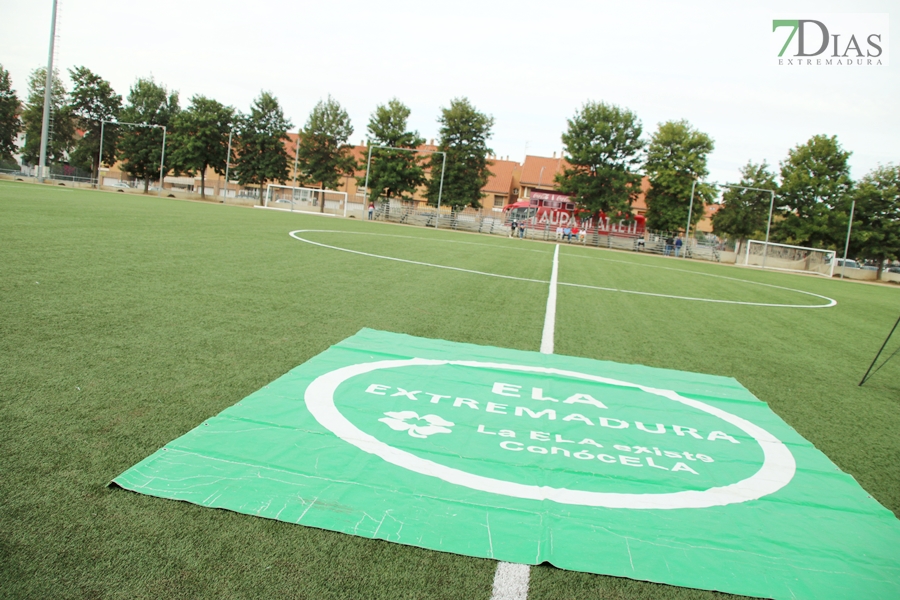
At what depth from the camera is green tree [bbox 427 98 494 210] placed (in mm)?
51344

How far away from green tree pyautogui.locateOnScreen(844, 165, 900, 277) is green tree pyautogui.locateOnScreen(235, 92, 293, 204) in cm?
4926

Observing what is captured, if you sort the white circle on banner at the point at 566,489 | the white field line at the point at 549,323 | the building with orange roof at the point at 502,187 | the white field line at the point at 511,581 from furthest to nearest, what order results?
the building with orange roof at the point at 502,187, the white field line at the point at 549,323, the white circle on banner at the point at 566,489, the white field line at the point at 511,581

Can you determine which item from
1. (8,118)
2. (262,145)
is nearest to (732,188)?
(262,145)

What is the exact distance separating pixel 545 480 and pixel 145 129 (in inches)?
2732

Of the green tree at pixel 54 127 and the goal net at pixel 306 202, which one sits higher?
the green tree at pixel 54 127

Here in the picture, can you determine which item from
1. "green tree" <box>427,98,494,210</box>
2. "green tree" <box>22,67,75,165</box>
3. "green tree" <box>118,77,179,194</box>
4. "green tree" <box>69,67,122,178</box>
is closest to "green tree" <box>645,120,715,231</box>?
"green tree" <box>427,98,494,210</box>

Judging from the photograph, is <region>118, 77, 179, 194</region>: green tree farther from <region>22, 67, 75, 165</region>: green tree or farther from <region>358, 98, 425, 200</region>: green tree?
<region>358, 98, 425, 200</region>: green tree

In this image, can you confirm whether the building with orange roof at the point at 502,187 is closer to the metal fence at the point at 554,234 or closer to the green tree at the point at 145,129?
the metal fence at the point at 554,234

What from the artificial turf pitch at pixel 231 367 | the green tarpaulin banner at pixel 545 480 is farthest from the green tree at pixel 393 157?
the green tarpaulin banner at pixel 545 480

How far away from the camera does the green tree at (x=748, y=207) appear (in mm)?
47469

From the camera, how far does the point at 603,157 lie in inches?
1977

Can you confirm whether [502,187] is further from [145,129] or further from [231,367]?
[231,367]

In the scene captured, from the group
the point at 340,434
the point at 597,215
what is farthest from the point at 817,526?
the point at 597,215

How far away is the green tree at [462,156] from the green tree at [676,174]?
14.3 metres
